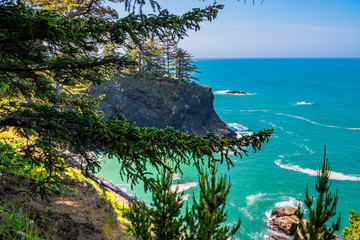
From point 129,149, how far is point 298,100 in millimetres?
97215

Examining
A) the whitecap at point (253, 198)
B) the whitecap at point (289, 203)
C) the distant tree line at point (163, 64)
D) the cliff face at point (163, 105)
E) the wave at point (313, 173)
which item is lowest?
the whitecap at point (253, 198)

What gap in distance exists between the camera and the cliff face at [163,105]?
46.4 metres

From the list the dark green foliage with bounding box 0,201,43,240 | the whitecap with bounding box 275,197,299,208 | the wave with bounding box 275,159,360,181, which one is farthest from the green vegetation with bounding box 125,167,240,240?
the wave with bounding box 275,159,360,181

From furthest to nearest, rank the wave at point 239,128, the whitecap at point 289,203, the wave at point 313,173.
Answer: the wave at point 239,128, the wave at point 313,173, the whitecap at point 289,203

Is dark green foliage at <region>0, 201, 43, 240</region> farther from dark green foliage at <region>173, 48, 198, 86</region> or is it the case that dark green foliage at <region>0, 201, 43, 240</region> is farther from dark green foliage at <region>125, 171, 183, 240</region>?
dark green foliage at <region>173, 48, 198, 86</region>

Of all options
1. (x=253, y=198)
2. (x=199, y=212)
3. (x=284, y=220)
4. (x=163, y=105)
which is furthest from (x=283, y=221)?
(x=163, y=105)

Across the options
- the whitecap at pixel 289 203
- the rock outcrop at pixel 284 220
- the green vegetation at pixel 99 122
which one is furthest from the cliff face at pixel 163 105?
the green vegetation at pixel 99 122

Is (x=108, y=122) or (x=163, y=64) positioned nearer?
(x=108, y=122)

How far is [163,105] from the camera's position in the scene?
161 ft

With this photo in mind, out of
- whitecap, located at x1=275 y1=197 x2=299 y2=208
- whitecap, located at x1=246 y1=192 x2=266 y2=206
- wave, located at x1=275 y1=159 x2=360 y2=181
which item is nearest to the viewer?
whitecap, located at x1=275 y1=197 x2=299 y2=208

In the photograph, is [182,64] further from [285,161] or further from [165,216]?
[165,216]

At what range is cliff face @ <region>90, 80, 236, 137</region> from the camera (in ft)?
152

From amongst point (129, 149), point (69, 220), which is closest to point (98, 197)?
point (69, 220)

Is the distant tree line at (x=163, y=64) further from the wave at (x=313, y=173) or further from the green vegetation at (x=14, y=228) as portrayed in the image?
the green vegetation at (x=14, y=228)
